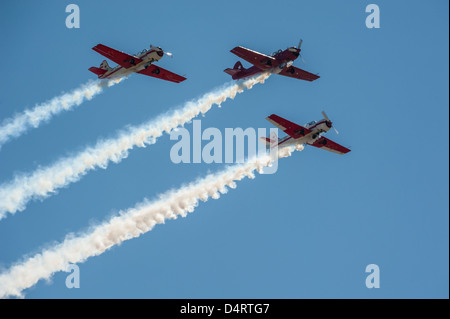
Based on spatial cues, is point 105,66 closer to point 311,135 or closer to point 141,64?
point 141,64

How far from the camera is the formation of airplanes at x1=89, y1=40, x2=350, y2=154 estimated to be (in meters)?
63.9

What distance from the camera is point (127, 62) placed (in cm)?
6594

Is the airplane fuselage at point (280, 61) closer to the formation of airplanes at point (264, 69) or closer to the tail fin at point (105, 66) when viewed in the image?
the formation of airplanes at point (264, 69)

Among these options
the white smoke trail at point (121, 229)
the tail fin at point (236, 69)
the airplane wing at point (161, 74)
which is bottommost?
the white smoke trail at point (121, 229)

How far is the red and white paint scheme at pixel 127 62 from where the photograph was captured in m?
64.6

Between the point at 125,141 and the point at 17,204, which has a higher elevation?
the point at 125,141

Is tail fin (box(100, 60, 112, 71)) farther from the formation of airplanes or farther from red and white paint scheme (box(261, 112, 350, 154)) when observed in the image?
red and white paint scheme (box(261, 112, 350, 154))

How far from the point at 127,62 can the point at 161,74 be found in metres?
5.00

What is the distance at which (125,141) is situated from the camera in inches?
2712

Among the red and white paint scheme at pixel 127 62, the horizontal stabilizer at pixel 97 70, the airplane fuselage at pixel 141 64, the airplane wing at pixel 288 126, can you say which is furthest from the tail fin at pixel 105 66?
the airplane wing at pixel 288 126

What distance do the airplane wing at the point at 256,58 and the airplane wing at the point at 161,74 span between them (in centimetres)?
706
